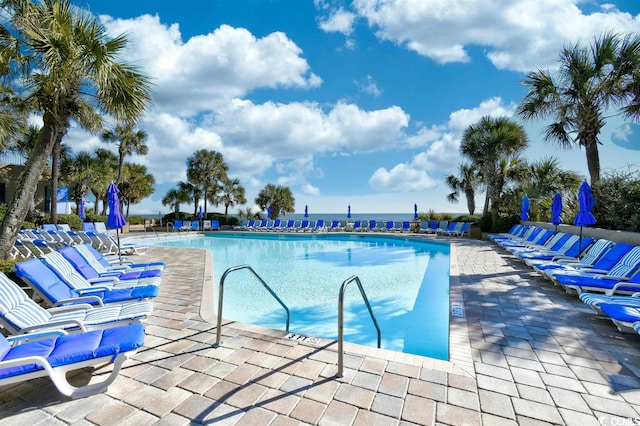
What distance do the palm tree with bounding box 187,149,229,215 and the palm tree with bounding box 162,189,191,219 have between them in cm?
128

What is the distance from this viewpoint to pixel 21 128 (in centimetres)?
1028

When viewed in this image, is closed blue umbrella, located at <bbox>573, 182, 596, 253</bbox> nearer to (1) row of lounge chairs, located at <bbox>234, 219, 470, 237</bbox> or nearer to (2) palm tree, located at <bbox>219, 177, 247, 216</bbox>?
(1) row of lounge chairs, located at <bbox>234, 219, 470, 237</bbox>

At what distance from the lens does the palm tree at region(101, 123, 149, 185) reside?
73.0ft

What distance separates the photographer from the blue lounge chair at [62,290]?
11.9 ft

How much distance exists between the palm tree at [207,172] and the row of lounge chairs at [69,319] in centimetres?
2227

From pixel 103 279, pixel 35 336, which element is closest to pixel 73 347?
pixel 35 336

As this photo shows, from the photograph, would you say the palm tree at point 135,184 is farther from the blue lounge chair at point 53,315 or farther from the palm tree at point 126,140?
the blue lounge chair at point 53,315

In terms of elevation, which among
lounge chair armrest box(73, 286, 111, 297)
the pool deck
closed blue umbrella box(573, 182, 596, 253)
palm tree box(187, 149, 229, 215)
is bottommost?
the pool deck

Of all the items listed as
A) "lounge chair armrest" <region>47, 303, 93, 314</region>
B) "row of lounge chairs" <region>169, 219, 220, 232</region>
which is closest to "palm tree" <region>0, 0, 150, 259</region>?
"lounge chair armrest" <region>47, 303, 93, 314</region>

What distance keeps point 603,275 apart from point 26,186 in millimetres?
10232

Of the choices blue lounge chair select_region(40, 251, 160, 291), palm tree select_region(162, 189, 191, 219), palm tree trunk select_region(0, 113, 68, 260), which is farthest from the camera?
palm tree select_region(162, 189, 191, 219)

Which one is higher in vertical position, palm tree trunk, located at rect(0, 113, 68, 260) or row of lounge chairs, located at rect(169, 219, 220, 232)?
palm tree trunk, located at rect(0, 113, 68, 260)

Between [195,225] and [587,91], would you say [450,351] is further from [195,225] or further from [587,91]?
[195,225]

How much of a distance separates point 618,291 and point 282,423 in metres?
5.31
